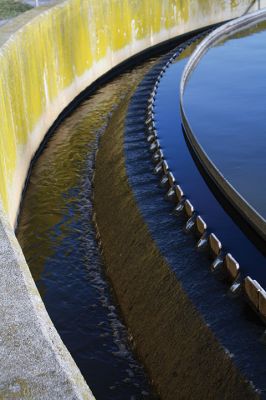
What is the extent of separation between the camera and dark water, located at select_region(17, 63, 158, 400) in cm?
918

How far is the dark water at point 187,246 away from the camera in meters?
7.61

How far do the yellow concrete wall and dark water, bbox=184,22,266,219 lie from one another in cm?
265

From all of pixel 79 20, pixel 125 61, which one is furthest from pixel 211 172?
pixel 125 61

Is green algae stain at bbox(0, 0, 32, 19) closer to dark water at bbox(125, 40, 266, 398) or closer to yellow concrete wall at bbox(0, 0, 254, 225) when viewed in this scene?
yellow concrete wall at bbox(0, 0, 254, 225)

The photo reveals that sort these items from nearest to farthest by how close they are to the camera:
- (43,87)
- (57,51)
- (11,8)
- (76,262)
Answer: (76,262) → (43,87) → (57,51) → (11,8)

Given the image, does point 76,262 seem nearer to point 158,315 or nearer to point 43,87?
point 158,315

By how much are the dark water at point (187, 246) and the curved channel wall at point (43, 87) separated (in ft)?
6.86

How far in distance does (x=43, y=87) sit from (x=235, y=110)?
436cm

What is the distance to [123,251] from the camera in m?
10.9

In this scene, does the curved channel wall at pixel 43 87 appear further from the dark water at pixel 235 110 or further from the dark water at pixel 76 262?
the dark water at pixel 235 110

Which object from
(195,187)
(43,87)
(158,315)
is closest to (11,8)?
(43,87)

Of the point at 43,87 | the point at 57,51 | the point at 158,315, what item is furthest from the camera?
the point at 57,51

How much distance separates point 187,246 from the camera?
32.7ft

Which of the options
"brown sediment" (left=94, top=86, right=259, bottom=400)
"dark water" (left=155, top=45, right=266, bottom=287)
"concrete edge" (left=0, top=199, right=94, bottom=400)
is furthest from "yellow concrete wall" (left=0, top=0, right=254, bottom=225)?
"concrete edge" (left=0, top=199, right=94, bottom=400)
